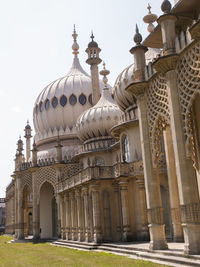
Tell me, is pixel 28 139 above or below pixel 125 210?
above

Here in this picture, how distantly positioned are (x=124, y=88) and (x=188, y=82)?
955 centimetres

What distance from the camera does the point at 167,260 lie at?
11516 mm

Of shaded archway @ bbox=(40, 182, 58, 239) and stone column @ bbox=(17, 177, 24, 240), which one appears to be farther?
stone column @ bbox=(17, 177, 24, 240)

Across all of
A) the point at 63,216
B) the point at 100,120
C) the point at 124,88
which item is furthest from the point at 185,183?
the point at 63,216

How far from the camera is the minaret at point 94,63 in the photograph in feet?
100

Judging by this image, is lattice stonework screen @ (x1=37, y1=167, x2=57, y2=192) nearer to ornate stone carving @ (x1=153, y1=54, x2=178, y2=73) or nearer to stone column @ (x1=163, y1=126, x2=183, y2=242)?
stone column @ (x1=163, y1=126, x2=183, y2=242)

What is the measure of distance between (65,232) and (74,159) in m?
5.48

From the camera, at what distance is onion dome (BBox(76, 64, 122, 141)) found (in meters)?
25.7

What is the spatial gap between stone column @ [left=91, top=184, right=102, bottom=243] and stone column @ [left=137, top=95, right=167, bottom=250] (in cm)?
578

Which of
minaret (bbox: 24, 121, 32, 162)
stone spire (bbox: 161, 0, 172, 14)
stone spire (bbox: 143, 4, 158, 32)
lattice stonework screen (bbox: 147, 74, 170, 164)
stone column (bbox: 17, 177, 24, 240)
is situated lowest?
stone column (bbox: 17, 177, 24, 240)

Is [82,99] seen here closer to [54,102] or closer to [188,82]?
[54,102]

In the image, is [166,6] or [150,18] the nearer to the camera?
[166,6]

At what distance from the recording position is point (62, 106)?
34.3 metres

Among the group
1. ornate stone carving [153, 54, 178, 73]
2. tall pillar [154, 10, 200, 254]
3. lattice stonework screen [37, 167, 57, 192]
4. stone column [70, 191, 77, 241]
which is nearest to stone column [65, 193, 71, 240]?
stone column [70, 191, 77, 241]
